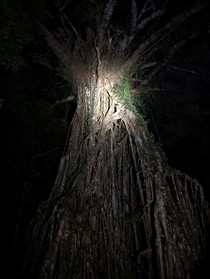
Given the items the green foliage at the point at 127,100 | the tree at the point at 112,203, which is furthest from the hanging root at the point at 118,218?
the green foliage at the point at 127,100

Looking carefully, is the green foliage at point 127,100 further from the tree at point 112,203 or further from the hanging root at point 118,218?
the hanging root at point 118,218

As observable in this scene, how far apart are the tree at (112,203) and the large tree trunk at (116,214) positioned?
0.01m

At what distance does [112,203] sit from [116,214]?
15 centimetres

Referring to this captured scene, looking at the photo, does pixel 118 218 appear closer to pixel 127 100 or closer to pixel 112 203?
pixel 112 203

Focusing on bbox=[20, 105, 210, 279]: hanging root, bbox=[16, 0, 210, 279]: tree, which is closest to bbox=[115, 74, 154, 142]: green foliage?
bbox=[16, 0, 210, 279]: tree

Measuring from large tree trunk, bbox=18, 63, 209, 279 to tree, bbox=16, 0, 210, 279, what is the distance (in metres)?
0.01

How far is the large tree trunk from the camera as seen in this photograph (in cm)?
307

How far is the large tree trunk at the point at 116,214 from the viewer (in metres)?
3.07

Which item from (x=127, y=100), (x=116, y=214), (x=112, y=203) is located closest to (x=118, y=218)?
(x=116, y=214)

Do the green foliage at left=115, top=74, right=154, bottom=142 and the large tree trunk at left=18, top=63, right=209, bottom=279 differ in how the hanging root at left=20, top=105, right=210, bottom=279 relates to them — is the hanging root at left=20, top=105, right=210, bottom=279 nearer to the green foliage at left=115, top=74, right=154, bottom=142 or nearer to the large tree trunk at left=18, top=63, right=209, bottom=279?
the large tree trunk at left=18, top=63, right=209, bottom=279

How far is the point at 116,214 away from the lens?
11.9 feet

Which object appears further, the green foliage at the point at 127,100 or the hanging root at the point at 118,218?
→ the green foliage at the point at 127,100

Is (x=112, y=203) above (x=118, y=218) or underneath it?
above

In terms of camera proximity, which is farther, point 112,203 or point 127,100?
point 127,100
